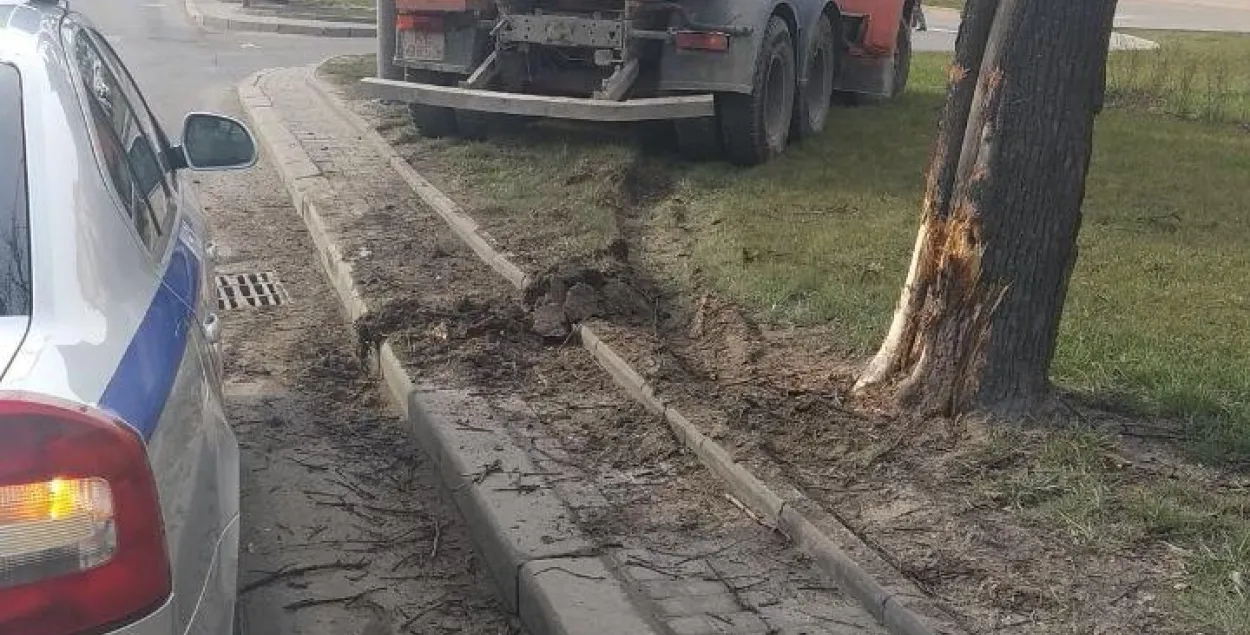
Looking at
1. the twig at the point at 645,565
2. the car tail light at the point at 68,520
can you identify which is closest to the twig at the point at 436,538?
the twig at the point at 645,565

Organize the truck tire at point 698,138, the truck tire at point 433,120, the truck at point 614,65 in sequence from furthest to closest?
1. the truck tire at point 433,120
2. the truck tire at point 698,138
3. the truck at point 614,65

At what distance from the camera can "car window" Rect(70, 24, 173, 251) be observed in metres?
2.98

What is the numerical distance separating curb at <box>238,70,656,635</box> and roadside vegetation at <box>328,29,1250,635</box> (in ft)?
4.30

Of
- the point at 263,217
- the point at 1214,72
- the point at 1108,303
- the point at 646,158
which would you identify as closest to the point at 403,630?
the point at 1108,303

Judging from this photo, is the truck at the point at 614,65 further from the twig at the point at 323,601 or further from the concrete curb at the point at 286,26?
the concrete curb at the point at 286,26

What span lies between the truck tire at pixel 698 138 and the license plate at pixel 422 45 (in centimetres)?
170

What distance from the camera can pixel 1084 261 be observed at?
23.3 feet

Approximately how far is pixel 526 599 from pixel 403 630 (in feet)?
1.14

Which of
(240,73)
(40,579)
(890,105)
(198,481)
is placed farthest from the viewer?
(240,73)

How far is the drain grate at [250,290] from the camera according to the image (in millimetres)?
6734

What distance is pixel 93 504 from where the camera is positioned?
203cm

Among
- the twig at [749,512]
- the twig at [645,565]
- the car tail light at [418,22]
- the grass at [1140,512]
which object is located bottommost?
the twig at [645,565]

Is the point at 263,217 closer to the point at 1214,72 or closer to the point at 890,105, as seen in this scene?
the point at 890,105

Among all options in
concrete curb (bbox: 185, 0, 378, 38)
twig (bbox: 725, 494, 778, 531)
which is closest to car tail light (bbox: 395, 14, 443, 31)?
twig (bbox: 725, 494, 778, 531)
